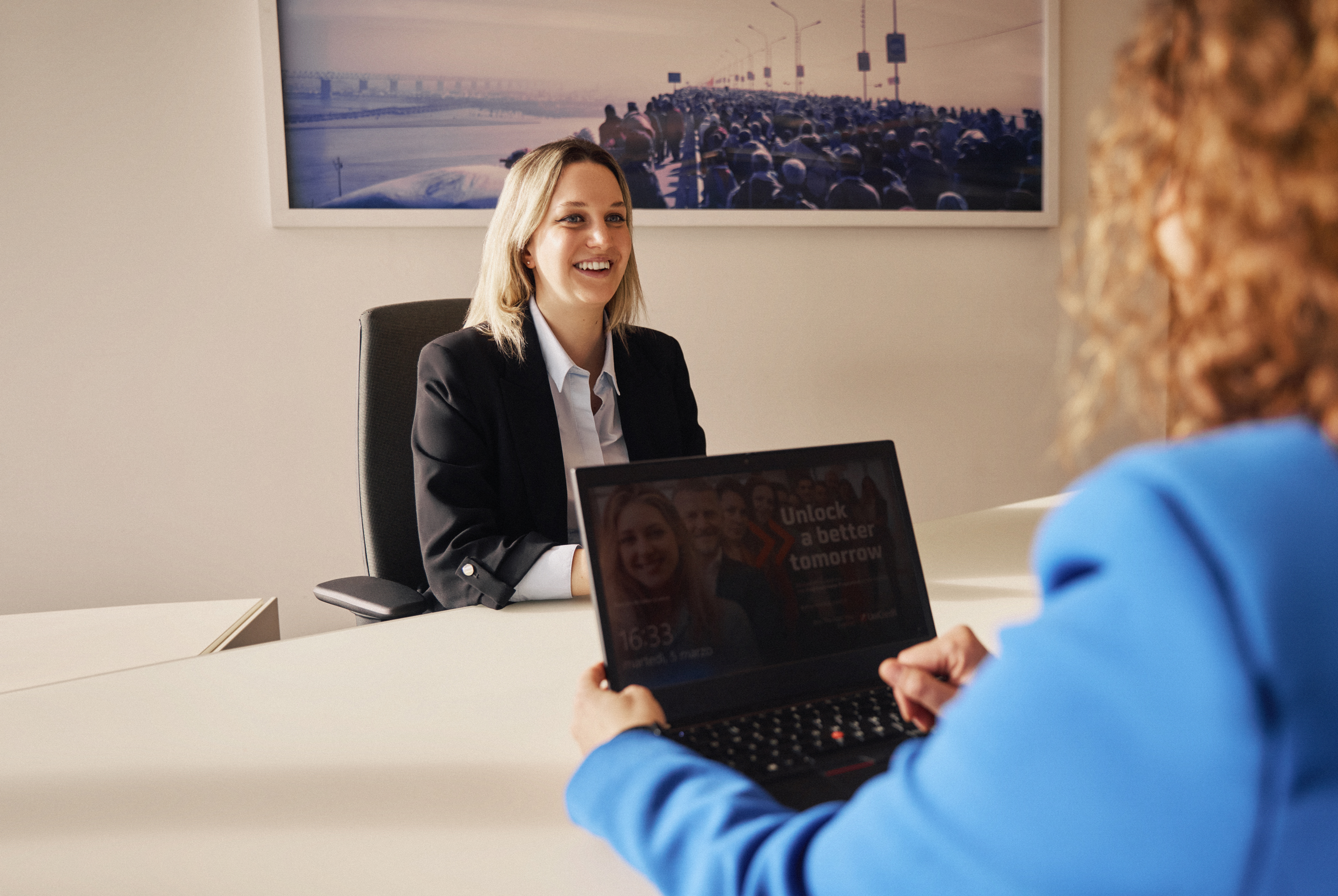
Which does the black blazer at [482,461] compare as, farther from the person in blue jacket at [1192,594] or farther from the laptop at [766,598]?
the person in blue jacket at [1192,594]

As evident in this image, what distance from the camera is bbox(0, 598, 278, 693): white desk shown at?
1380mm

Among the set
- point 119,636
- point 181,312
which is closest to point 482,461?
point 119,636

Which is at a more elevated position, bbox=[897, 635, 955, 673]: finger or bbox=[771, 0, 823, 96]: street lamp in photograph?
bbox=[771, 0, 823, 96]: street lamp in photograph

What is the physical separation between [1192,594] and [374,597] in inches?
49.8

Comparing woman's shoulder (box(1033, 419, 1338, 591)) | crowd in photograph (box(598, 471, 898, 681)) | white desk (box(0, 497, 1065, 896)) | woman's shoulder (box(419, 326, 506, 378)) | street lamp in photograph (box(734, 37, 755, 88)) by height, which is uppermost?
street lamp in photograph (box(734, 37, 755, 88))

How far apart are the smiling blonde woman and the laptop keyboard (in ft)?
1.64

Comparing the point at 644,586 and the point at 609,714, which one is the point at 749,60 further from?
the point at 609,714

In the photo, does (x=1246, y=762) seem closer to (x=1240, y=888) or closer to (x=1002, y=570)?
(x=1240, y=888)

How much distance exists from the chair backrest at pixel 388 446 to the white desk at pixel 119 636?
250 millimetres

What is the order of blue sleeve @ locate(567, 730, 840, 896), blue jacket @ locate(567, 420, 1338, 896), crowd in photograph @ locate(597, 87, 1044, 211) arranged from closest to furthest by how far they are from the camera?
blue jacket @ locate(567, 420, 1338, 896), blue sleeve @ locate(567, 730, 840, 896), crowd in photograph @ locate(597, 87, 1044, 211)

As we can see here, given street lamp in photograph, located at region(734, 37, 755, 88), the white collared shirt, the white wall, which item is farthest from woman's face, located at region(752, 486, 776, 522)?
street lamp in photograph, located at region(734, 37, 755, 88)

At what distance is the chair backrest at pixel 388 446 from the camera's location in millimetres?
1644

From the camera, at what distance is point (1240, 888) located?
1.06 ft

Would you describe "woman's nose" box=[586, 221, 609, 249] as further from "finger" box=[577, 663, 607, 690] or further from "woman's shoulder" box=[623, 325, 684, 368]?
"finger" box=[577, 663, 607, 690]
